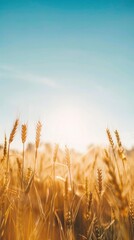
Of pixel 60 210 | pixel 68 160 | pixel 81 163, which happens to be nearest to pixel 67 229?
pixel 68 160

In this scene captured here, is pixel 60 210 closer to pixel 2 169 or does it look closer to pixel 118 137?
pixel 2 169

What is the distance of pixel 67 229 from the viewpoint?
1.19 meters

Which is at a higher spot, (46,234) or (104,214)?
(104,214)

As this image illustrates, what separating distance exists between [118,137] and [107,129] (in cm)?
8

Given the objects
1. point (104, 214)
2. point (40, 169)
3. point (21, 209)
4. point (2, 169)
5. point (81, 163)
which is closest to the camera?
point (21, 209)

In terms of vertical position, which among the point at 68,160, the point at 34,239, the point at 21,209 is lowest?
the point at 34,239

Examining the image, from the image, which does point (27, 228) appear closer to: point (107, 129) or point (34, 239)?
point (34, 239)

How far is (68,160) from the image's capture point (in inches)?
51.0

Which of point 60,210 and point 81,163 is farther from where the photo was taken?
point 81,163

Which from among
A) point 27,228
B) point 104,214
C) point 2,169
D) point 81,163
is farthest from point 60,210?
point 81,163

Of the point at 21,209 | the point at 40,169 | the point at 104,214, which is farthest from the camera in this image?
the point at 40,169

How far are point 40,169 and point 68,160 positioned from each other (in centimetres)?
113

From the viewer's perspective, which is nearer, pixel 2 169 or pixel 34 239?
pixel 34 239

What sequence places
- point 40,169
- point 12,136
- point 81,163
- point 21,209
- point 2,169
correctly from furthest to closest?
point 81,163
point 40,169
point 2,169
point 12,136
point 21,209
